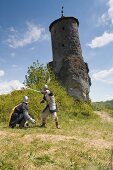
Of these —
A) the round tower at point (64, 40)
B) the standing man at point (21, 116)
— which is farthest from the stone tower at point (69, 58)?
the standing man at point (21, 116)

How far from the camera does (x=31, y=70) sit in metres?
38.0

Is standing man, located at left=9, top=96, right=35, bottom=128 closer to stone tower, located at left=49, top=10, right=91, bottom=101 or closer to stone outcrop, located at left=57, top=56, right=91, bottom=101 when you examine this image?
stone outcrop, located at left=57, top=56, right=91, bottom=101

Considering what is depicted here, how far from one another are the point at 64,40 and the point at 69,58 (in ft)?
10.1

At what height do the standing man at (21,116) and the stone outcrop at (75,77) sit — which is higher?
the stone outcrop at (75,77)

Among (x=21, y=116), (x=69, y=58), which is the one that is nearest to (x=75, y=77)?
(x=69, y=58)

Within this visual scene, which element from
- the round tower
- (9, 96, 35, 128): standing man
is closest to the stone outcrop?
the round tower

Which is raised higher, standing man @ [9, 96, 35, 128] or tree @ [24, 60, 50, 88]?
tree @ [24, 60, 50, 88]

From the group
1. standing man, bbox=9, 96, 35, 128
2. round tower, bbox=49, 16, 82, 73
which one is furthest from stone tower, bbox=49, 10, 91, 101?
standing man, bbox=9, 96, 35, 128

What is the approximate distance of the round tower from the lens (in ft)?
142

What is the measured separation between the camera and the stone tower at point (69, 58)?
135ft

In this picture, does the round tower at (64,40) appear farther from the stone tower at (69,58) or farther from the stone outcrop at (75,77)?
the stone outcrop at (75,77)

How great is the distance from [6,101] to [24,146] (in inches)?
544

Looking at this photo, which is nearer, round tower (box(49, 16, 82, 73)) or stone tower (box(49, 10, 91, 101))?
stone tower (box(49, 10, 91, 101))

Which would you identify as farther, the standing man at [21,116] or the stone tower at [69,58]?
the stone tower at [69,58]
